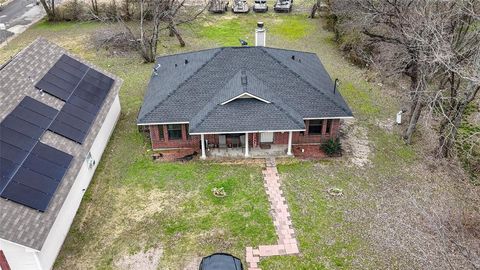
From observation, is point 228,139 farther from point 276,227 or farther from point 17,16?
point 17,16

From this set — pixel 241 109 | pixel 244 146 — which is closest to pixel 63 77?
pixel 241 109

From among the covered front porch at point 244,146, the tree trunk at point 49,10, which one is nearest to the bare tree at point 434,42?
the covered front porch at point 244,146

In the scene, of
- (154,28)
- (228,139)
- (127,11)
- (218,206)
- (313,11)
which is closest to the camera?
(218,206)

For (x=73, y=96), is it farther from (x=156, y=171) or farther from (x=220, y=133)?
(x=220, y=133)

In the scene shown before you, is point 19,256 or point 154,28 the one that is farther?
point 154,28

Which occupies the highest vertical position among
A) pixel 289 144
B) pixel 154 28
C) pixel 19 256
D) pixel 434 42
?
pixel 434 42

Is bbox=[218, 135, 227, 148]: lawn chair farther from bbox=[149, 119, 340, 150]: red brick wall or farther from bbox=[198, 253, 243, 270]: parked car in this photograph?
bbox=[198, 253, 243, 270]: parked car
